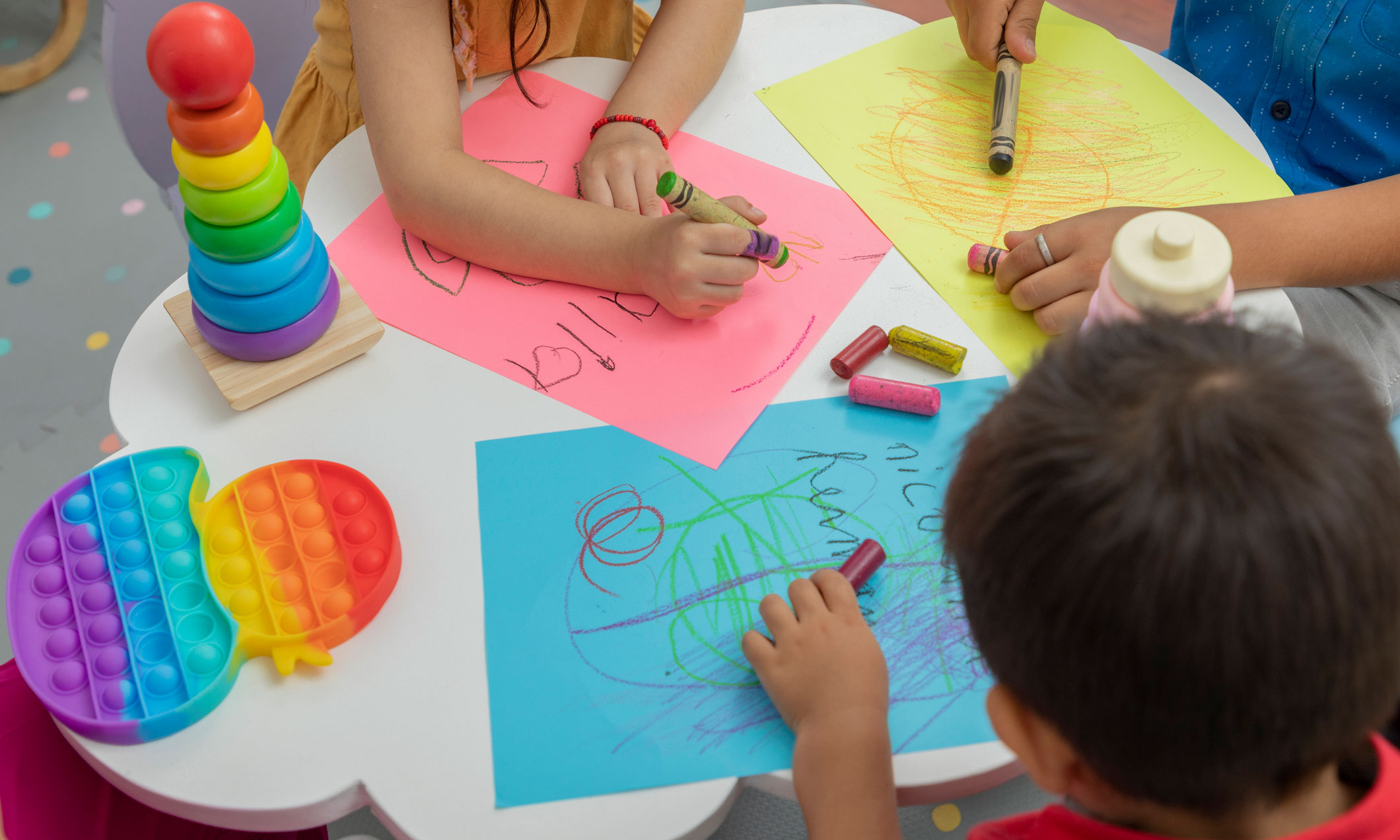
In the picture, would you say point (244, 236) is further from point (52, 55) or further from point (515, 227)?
point (52, 55)

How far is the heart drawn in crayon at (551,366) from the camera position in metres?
0.68

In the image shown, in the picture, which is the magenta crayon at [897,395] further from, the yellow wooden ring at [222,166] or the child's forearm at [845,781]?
the yellow wooden ring at [222,166]

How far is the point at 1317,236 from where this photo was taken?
0.74 metres

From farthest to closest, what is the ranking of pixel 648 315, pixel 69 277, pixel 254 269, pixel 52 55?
pixel 52 55
pixel 69 277
pixel 648 315
pixel 254 269

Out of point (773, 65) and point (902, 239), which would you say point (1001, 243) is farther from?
point (773, 65)

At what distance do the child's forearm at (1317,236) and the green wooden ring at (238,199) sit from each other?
662 millimetres

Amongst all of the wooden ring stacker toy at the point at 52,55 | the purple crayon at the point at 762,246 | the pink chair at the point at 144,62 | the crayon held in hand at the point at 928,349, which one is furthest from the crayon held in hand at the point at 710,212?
the wooden ring stacker toy at the point at 52,55

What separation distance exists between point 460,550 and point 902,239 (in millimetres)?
418

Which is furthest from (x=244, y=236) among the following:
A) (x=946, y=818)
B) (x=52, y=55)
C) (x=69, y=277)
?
(x=52, y=55)

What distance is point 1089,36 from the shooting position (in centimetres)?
93

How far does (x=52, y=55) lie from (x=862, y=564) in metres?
1.89

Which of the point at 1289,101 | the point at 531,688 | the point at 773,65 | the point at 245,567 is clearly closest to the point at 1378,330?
the point at 1289,101

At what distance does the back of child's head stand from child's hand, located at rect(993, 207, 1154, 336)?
0.96ft

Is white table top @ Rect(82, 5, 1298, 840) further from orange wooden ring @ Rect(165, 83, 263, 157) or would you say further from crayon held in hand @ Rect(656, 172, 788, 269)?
orange wooden ring @ Rect(165, 83, 263, 157)
